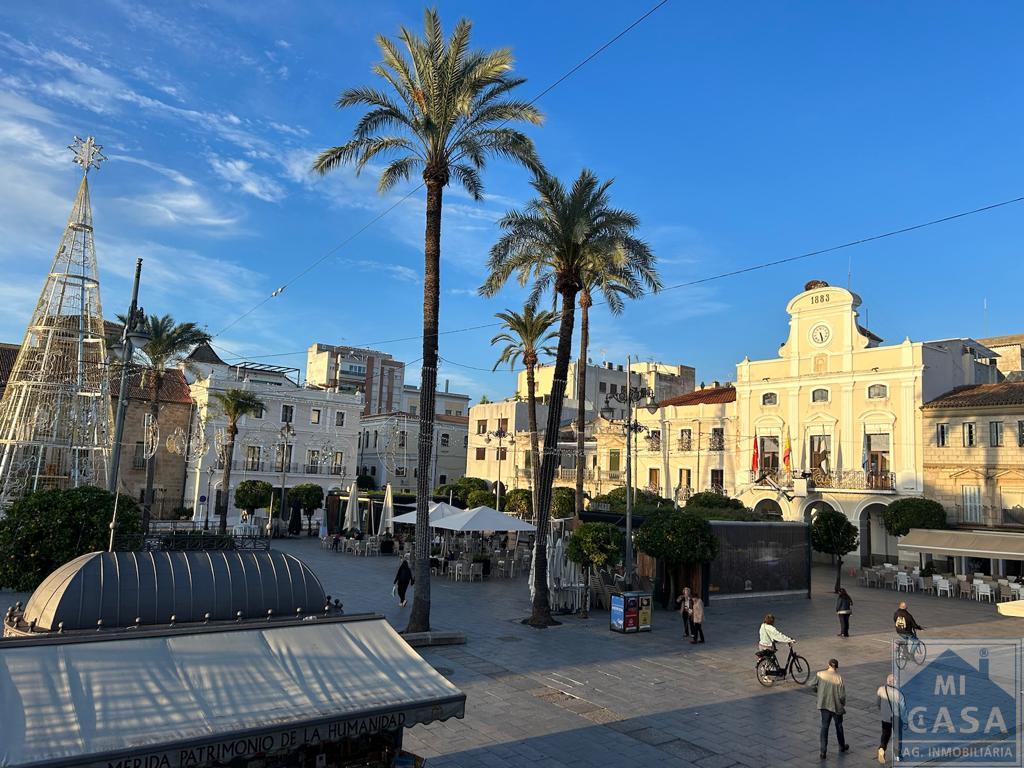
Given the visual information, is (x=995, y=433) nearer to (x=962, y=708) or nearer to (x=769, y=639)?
(x=962, y=708)

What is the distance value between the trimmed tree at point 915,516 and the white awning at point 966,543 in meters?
1.23

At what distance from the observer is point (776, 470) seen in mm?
43812

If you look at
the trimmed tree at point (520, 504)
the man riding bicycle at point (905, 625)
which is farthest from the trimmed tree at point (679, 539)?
the trimmed tree at point (520, 504)

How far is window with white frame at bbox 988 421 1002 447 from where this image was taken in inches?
1380

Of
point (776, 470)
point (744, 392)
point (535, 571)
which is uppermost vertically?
point (744, 392)

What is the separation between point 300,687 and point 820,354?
41.0m

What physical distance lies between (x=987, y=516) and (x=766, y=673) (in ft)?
90.1

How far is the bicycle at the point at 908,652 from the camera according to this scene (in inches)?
635

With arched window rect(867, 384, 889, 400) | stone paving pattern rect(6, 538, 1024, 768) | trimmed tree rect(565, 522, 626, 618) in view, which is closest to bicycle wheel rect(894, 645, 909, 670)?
stone paving pattern rect(6, 538, 1024, 768)

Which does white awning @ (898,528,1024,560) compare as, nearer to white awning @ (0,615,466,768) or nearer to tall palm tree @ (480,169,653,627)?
tall palm tree @ (480,169,653,627)

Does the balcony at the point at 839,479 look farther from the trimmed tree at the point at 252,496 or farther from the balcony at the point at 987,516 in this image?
the trimmed tree at the point at 252,496

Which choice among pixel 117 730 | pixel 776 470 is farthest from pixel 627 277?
pixel 117 730

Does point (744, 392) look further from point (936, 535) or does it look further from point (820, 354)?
point (936, 535)

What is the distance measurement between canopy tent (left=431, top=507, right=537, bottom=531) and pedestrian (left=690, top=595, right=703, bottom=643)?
30.2 feet
